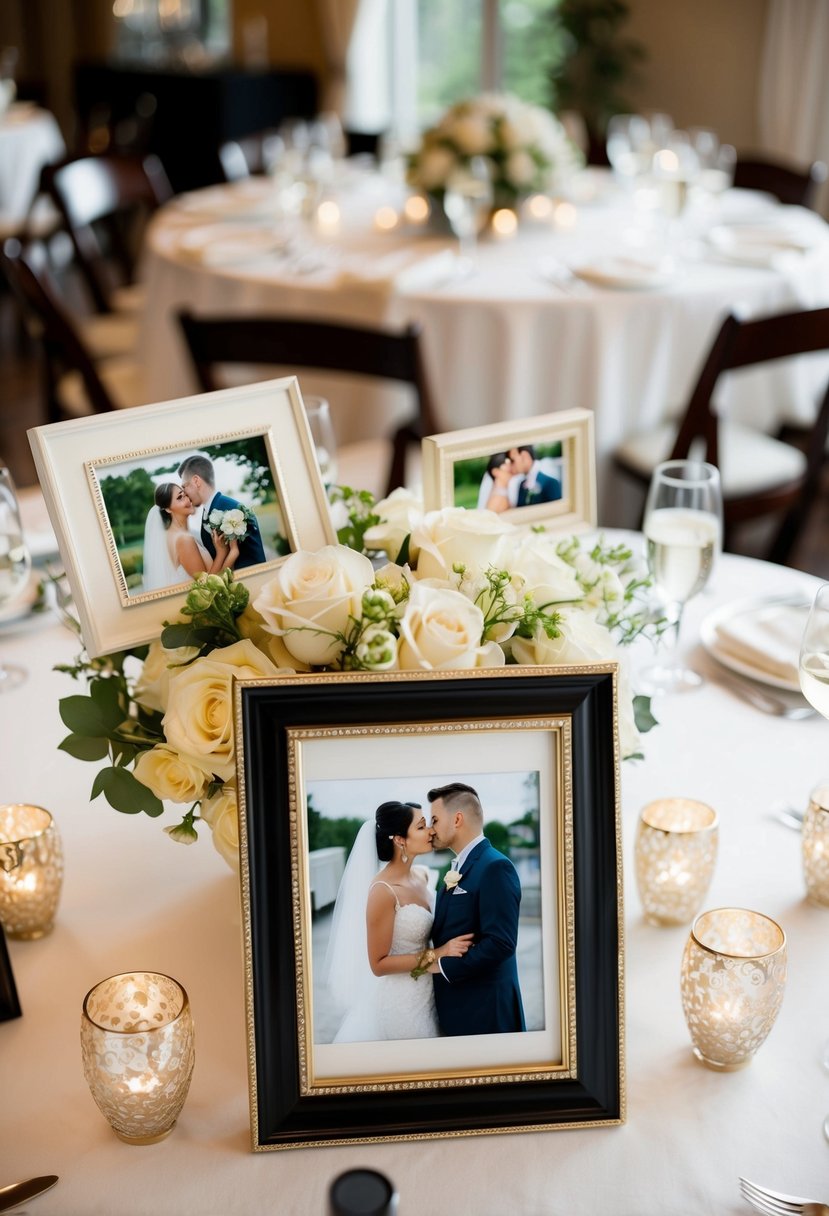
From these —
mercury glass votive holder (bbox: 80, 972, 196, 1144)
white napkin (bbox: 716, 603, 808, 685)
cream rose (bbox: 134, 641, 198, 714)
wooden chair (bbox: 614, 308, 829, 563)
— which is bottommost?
wooden chair (bbox: 614, 308, 829, 563)

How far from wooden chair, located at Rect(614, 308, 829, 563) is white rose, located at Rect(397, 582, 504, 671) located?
71.7 inches

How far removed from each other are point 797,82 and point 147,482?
5.87 meters

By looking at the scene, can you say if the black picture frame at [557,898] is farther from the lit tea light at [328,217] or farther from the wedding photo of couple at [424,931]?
the lit tea light at [328,217]

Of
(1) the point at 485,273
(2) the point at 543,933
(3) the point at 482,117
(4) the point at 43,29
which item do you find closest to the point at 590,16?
(3) the point at 482,117

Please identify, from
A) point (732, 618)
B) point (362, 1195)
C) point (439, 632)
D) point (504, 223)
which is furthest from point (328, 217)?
point (362, 1195)

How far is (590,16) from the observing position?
Answer: 6.24 m

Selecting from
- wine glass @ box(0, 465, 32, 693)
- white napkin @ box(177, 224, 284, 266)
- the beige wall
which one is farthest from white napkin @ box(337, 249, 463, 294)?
the beige wall

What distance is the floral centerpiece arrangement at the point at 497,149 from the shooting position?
3551 millimetres

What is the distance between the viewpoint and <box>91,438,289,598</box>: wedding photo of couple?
959mm

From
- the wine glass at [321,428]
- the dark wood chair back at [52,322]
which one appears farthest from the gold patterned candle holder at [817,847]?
the dark wood chair back at [52,322]

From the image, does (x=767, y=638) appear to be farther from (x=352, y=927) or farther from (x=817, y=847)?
(x=352, y=927)

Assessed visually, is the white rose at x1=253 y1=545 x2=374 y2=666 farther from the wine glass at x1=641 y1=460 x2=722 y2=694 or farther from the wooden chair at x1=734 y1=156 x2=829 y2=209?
the wooden chair at x1=734 y1=156 x2=829 y2=209

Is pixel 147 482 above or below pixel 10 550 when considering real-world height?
above

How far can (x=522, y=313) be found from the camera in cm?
300
